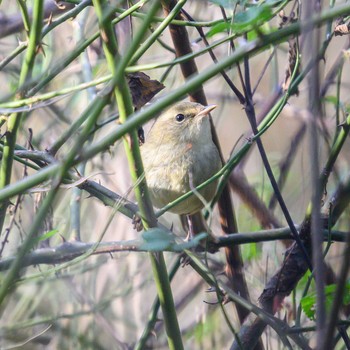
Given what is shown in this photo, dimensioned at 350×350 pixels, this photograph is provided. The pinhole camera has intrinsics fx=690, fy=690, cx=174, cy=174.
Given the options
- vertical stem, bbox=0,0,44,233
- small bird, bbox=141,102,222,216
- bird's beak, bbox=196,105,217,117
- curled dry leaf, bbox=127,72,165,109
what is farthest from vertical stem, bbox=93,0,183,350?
bird's beak, bbox=196,105,217,117

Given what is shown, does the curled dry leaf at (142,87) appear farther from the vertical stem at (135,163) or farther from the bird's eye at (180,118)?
the bird's eye at (180,118)

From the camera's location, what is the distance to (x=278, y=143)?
5.29 m

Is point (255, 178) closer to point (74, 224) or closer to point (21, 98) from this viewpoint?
point (74, 224)

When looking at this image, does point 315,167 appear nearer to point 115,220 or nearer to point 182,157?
point 182,157

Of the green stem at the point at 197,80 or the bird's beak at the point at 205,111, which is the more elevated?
the bird's beak at the point at 205,111

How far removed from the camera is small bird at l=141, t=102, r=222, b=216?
126 inches

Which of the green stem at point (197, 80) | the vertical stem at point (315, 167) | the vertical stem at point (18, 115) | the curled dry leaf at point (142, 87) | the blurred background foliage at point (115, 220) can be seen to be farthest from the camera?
the blurred background foliage at point (115, 220)

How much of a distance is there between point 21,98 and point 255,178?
2.31 meters

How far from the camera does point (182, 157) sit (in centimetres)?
333

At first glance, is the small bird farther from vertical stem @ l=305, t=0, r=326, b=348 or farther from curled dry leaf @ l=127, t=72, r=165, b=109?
vertical stem @ l=305, t=0, r=326, b=348

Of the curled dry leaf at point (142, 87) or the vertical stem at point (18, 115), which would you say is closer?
the vertical stem at point (18, 115)

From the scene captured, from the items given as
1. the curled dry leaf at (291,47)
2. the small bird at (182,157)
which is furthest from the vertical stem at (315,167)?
the small bird at (182,157)

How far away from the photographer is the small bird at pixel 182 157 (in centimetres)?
320

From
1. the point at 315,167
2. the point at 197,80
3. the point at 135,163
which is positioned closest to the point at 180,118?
the point at 135,163
